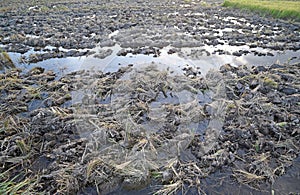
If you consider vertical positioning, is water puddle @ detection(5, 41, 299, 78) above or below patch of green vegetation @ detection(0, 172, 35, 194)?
below

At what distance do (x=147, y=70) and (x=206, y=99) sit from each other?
6.93 feet

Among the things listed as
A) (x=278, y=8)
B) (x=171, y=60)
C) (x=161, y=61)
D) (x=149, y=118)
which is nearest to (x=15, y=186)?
(x=149, y=118)

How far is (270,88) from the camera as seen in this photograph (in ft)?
20.0

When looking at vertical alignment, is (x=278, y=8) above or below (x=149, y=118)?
below

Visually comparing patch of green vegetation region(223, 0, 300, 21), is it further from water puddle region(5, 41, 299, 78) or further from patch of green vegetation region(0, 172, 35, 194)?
patch of green vegetation region(0, 172, 35, 194)

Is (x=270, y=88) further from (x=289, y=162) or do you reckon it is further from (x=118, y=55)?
(x=118, y=55)

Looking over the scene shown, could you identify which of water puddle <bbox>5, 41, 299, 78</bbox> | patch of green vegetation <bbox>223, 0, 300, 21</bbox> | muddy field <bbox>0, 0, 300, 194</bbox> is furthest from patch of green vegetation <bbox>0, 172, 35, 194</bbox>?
patch of green vegetation <bbox>223, 0, 300, 21</bbox>

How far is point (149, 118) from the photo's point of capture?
5.18m

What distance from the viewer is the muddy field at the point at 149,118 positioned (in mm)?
3762

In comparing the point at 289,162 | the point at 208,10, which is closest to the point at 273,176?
the point at 289,162

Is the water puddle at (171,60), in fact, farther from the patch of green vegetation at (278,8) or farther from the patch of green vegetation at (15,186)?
the patch of green vegetation at (278,8)

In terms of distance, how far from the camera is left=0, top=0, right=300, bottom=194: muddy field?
3.76 m

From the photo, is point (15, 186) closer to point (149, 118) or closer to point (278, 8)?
point (149, 118)

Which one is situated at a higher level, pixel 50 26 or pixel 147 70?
pixel 147 70
